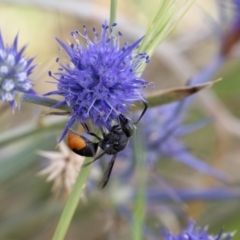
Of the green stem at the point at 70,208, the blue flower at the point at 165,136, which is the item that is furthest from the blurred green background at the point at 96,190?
the green stem at the point at 70,208

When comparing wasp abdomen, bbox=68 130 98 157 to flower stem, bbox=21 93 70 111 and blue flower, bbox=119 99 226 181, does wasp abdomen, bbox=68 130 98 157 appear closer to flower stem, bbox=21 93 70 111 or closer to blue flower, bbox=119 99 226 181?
flower stem, bbox=21 93 70 111

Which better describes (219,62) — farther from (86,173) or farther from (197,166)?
(86,173)

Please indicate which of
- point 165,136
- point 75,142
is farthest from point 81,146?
point 165,136

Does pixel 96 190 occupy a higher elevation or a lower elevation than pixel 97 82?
lower

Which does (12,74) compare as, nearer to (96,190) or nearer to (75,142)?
(75,142)

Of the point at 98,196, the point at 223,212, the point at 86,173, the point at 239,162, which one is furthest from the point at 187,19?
the point at 86,173

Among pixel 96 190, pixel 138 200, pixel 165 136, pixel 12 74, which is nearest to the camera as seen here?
pixel 12 74

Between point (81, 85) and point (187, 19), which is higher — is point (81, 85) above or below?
above
